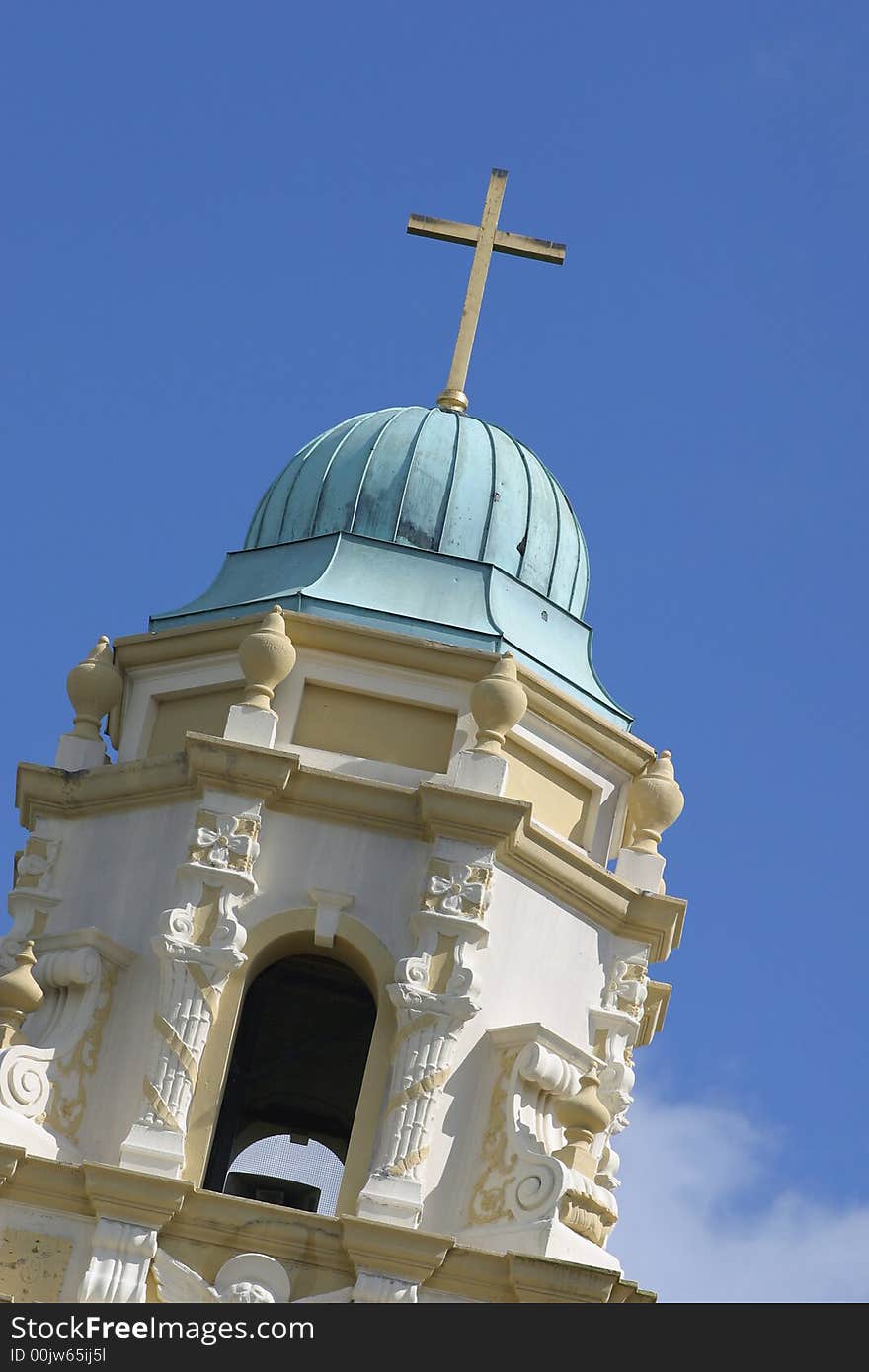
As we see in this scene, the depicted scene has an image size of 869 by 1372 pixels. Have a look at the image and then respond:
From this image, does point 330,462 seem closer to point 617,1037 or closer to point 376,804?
point 376,804

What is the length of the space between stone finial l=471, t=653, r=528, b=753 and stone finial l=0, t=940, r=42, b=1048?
3.77 meters

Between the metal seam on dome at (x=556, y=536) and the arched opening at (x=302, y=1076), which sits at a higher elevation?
the metal seam on dome at (x=556, y=536)

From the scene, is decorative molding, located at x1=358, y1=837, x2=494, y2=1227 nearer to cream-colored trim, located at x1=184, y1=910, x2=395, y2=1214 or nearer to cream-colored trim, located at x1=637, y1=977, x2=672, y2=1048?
cream-colored trim, located at x1=184, y1=910, x2=395, y2=1214

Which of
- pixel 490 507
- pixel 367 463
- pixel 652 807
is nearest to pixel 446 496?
pixel 490 507

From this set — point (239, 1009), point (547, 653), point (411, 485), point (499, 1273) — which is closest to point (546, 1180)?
point (499, 1273)

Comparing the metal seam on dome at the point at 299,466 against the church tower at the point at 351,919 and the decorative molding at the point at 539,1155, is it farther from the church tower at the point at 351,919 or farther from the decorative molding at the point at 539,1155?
the decorative molding at the point at 539,1155

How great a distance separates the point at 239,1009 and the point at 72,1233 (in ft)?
7.31

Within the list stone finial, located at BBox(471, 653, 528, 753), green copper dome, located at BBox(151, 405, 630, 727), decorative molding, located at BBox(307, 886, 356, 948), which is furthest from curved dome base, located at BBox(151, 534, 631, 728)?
decorative molding, located at BBox(307, 886, 356, 948)

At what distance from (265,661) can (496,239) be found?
5921 millimetres

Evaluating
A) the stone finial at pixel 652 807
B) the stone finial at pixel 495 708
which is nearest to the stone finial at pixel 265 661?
the stone finial at pixel 495 708

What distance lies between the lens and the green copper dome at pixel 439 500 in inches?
1009

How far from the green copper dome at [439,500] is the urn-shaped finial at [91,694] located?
6.69ft

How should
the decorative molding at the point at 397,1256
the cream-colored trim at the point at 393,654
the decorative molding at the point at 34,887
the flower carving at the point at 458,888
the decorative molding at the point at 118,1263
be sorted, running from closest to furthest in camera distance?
the decorative molding at the point at 118,1263, the decorative molding at the point at 397,1256, the flower carving at the point at 458,888, the decorative molding at the point at 34,887, the cream-colored trim at the point at 393,654

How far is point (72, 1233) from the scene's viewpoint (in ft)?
71.3
